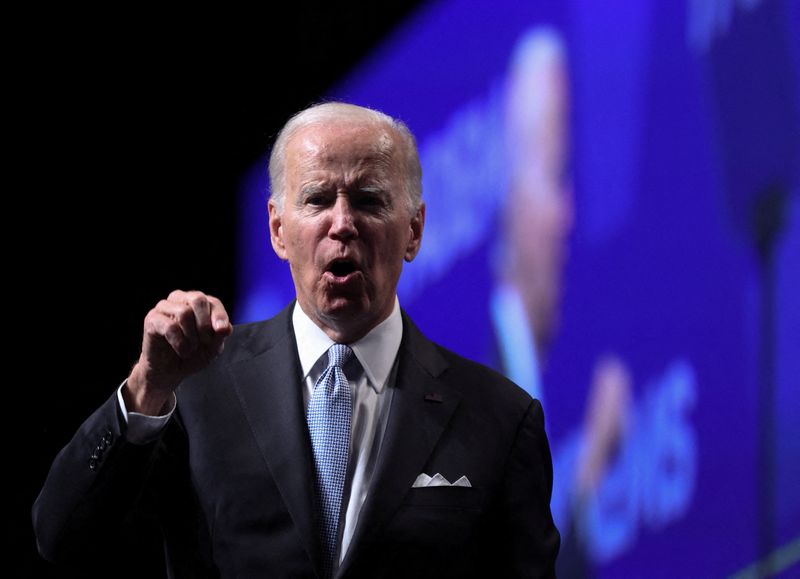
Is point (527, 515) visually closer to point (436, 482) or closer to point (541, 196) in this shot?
point (436, 482)

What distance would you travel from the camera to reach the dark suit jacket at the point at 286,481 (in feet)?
5.19

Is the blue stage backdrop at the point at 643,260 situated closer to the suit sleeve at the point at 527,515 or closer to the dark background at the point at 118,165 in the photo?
the suit sleeve at the point at 527,515

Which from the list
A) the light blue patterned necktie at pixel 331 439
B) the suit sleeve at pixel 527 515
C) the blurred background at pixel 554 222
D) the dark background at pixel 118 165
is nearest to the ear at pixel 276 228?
the light blue patterned necktie at pixel 331 439

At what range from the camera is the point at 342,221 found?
5.78 feet

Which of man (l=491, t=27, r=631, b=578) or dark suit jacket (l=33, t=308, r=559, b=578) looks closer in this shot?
dark suit jacket (l=33, t=308, r=559, b=578)

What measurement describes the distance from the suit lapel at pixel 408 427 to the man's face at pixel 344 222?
0.10 m

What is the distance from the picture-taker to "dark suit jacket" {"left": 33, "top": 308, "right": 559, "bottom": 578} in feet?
5.19

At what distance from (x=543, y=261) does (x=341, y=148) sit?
124cm

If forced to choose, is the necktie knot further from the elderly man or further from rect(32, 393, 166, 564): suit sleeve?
rect(32, 393, 166, 564): suit sleeve

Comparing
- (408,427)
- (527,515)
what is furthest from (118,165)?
(527,515)

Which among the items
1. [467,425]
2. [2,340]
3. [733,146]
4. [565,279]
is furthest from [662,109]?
[2,340]

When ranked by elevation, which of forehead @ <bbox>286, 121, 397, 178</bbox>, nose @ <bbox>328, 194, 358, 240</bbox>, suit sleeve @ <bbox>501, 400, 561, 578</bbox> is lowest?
suit sleeve @ <bbox>501, 400, 561, 578</bbox>

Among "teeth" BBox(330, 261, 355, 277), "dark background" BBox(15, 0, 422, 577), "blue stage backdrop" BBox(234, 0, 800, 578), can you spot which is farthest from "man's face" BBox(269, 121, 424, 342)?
"dark background" BBox(15, 0, 422, 577)

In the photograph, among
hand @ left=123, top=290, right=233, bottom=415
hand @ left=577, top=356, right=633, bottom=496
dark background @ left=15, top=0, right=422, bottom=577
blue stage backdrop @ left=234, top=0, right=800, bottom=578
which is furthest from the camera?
dark background @ left=15, top=0, right=422, bottom=577
